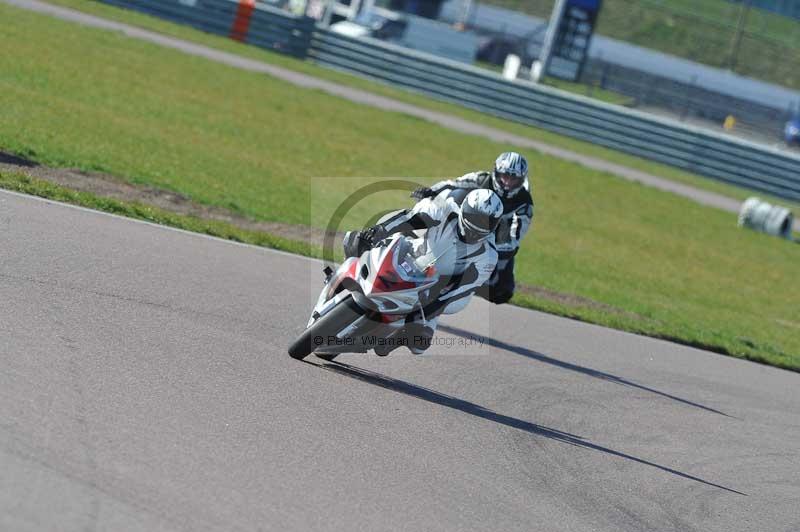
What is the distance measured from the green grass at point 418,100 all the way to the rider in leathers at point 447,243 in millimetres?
21853

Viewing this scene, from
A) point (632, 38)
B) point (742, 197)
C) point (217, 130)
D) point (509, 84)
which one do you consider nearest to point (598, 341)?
point (217, 130)

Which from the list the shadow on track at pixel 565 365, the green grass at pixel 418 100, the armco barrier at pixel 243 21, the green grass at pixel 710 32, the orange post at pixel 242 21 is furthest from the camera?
the green grass at pixel 710 32

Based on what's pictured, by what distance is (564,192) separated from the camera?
2334 cm

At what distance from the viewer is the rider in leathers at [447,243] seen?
7.65 m

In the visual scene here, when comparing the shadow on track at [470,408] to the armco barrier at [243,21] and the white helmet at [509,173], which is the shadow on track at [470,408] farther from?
the armco barrier at [243,21]

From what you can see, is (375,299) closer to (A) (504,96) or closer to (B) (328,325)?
(B) (328,325)

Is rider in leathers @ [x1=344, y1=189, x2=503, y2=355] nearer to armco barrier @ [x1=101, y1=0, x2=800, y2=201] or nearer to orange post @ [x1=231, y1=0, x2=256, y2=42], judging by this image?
armco barrier @ [x1=101, y1=0, x2=800, y2=201]

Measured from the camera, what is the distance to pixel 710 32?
58594 millimetres

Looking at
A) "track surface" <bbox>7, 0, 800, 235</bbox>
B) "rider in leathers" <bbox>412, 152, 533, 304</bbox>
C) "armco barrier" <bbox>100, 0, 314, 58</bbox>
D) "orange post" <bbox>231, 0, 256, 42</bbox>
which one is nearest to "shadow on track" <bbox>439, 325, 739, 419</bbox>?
"rider in leathers" <bbox>412, 152, 533, 304</bbox>

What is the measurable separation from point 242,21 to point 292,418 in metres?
28.9

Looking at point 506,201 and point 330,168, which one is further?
point 330,168

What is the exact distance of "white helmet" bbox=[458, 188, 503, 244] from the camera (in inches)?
298

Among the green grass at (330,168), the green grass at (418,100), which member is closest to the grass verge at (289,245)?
the green grass at (330,168)

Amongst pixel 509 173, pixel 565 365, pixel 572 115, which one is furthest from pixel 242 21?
pixel 509 173
